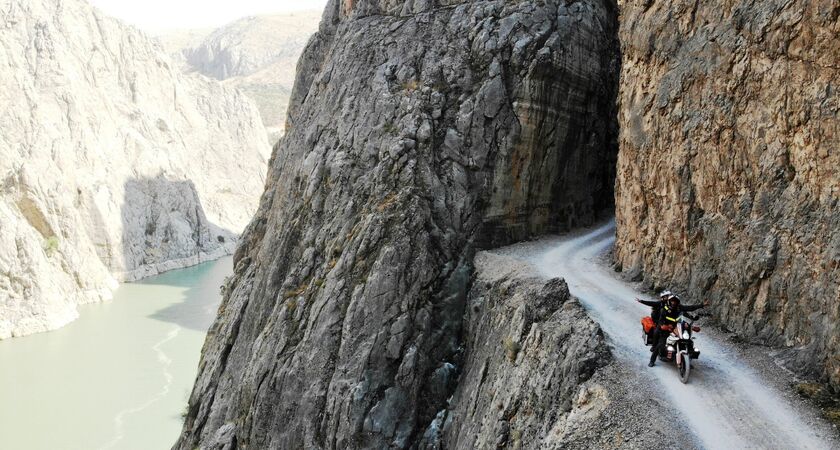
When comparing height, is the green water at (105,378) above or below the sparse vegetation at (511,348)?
below

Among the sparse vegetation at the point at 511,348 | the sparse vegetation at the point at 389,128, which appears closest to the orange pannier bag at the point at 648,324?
the sparse vegetation at the point at 511,348

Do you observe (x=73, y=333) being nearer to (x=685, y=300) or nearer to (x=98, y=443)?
(x=98, y=443)

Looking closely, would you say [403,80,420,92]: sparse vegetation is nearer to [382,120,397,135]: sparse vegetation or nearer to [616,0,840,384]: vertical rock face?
[382,120,397,135]: sparse vegetation

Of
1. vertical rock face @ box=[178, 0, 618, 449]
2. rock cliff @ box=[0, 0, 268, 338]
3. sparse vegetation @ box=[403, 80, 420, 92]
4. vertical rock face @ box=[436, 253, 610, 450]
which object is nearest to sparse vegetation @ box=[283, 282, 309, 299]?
vertical rock face @ box=[178, 0, 618, 449]

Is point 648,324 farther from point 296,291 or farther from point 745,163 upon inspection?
point 296,291

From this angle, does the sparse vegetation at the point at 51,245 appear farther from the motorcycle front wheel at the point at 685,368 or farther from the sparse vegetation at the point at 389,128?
the motorcycle front wheel at the point at 685,368

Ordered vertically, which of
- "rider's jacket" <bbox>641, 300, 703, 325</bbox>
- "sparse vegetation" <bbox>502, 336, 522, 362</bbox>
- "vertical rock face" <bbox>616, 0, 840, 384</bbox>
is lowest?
"sparse vegetation" <bbox>502, 336, 522, 362</bbox>
